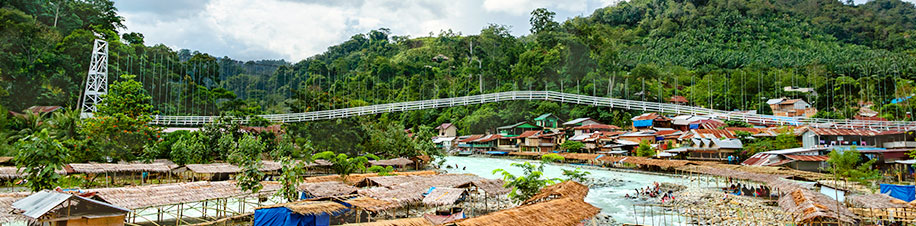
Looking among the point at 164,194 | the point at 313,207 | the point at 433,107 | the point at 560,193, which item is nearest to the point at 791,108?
the point at 433,107

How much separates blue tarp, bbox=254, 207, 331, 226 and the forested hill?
944 inches

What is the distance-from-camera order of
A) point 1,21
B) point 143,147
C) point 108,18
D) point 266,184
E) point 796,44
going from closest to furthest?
point 266,184 → point 143,147 → point 1,21 → point 108,18 → point 796,44

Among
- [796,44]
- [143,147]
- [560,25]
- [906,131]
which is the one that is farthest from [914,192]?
[560,25]

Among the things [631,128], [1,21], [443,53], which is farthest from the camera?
[443,53]

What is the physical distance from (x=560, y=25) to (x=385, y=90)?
25.8m

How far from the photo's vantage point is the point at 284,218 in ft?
34.3

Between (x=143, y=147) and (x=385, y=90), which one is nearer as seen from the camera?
(x=143, y=147)

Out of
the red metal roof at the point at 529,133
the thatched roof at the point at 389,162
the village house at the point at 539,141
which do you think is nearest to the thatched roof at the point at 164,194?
the thatched roof at the point at 389,162

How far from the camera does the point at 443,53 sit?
81.5m

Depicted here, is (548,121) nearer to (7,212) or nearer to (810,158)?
(810,158)

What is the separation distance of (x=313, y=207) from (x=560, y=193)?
704 centimetres

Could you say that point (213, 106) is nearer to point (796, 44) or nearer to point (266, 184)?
point (266, 184)

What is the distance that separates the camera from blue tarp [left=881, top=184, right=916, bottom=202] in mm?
14828

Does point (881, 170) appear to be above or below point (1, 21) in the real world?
below
